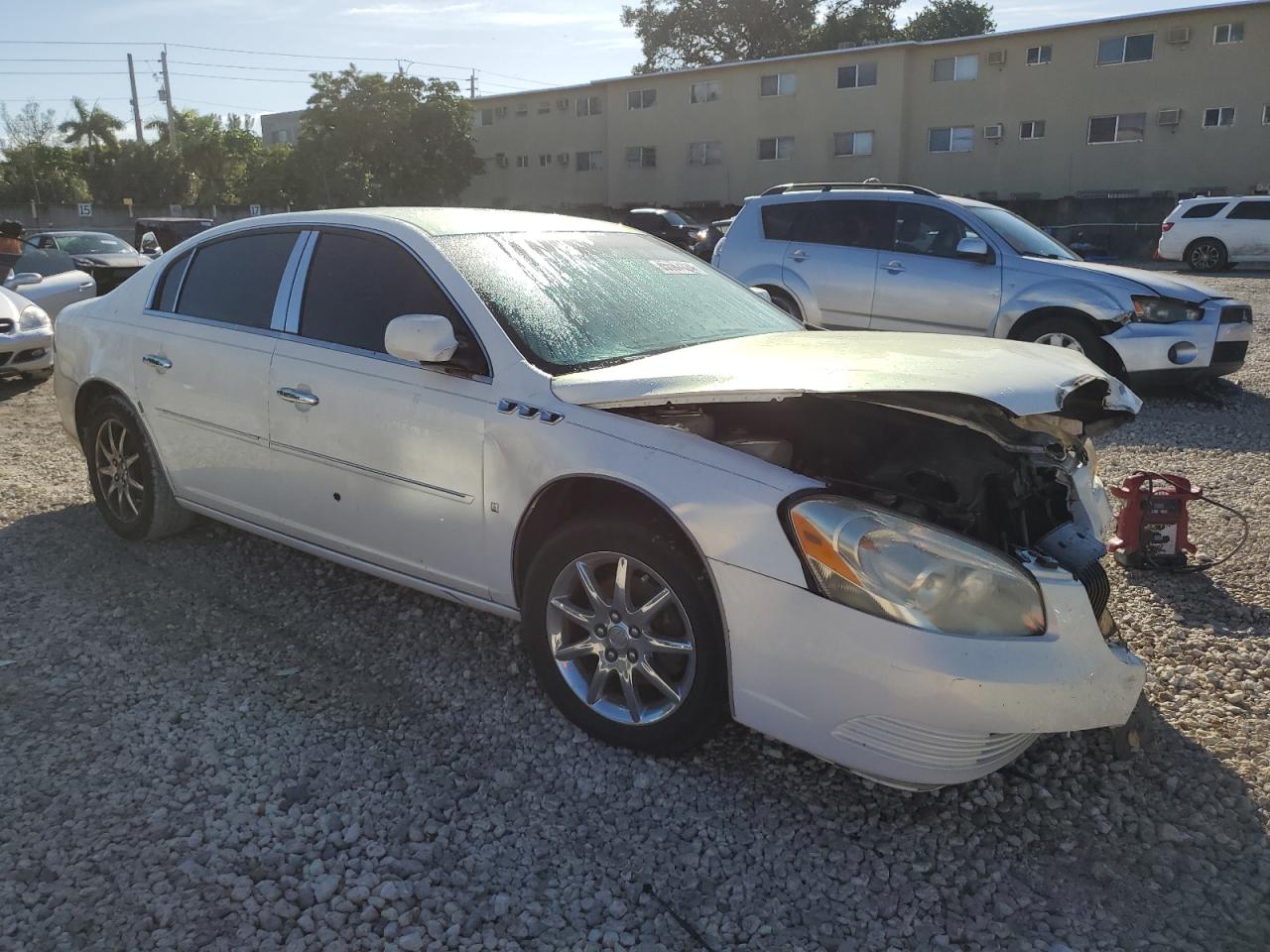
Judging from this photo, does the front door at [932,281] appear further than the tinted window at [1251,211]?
No

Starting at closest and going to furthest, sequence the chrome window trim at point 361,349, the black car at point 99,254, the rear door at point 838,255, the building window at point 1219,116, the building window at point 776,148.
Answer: the chrome window trim at point 361,349 → the rear door at point 838,255 → the black car at point 99,254 → the building window at point 1219,116 → the building window at point 776,148

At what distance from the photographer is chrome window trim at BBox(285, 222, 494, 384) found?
327cm

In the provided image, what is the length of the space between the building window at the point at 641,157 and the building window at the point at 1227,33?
21665 millimetres

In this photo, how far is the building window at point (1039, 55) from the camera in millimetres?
34375

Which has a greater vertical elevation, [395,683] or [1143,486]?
[1143,486]

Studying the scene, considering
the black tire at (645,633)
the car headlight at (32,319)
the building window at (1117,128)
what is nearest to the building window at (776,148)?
the building window at (1117,128)

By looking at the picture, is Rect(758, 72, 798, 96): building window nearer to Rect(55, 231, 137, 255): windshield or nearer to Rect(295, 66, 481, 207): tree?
Rect(295, 66, 481, 207): tree

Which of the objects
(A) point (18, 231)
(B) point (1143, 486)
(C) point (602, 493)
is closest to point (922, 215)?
(B) point (1143, 486)

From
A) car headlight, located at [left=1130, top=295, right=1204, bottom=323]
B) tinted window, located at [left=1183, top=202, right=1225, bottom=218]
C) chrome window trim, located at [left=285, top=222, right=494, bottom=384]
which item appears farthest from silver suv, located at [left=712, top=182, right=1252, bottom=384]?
tinted window, located at [left=1183, top=202, right=1225, bottom=218]

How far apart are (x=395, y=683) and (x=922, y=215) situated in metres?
7.00

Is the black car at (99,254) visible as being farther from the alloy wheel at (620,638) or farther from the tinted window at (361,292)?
the alloy wheel at (620,638)

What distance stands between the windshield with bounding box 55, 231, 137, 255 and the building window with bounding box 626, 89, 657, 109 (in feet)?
100

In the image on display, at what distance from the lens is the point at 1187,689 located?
3424mm

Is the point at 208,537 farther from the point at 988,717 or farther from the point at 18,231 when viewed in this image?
the point at 18,231
